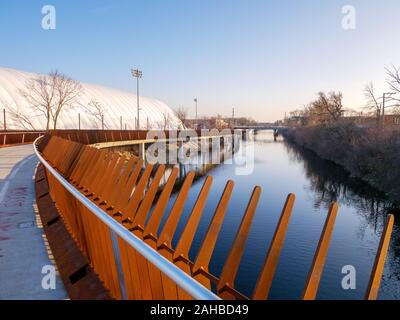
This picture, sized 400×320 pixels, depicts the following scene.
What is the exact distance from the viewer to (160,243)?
8.99 ft

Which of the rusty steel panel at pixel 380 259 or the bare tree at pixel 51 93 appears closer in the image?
the rusty steel panel at pixel 380 259

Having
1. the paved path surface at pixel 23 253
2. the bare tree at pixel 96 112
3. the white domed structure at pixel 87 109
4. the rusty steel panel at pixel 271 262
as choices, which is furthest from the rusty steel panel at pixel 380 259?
the bare tree at pixel 96 112

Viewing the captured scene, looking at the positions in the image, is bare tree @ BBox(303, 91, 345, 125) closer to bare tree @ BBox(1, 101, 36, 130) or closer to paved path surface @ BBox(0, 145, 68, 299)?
bare tree @ BBox(1, 101, 36, 130)

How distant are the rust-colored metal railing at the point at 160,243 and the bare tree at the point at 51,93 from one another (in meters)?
54.2

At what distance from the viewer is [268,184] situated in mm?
27438

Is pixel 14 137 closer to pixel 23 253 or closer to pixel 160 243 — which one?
pixel 23 253

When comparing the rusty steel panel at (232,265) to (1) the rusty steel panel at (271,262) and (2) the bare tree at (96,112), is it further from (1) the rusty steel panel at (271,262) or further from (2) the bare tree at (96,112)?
(2) the bare tree at (96,112)

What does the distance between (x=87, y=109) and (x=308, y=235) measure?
6194 cm

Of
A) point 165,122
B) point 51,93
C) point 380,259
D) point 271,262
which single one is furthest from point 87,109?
point 380,259

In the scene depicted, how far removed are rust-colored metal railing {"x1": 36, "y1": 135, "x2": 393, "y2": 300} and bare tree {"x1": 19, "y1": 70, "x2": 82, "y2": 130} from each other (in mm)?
54208

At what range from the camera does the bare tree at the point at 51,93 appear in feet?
188

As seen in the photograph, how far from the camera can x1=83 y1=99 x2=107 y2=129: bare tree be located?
2724 inches

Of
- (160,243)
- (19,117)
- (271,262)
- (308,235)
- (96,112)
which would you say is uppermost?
(96,112)

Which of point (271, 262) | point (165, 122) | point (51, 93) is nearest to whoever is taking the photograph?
point (271, 262)
